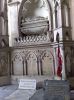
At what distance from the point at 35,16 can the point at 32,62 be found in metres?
1.56

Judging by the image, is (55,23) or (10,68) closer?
(55,23)

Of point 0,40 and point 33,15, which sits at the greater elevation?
point 33,15

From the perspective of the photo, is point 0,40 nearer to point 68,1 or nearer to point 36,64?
point 36,64

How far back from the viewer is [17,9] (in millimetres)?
6703

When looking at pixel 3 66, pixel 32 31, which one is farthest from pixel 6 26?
pixel 3 66

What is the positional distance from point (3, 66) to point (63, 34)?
2223mm

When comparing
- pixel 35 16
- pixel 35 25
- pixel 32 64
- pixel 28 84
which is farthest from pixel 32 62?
pixel 35 16

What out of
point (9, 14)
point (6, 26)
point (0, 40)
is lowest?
point (0, 40)

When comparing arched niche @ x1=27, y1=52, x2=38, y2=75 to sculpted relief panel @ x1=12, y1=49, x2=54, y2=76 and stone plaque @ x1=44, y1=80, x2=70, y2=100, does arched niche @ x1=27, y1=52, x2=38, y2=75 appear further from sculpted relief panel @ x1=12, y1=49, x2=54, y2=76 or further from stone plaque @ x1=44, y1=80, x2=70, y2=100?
stone plaque @ x1=44, y1=80, x2=70, y2=100

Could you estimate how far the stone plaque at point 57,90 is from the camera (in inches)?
144

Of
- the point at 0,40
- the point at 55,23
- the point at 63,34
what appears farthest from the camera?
the point at 0,40

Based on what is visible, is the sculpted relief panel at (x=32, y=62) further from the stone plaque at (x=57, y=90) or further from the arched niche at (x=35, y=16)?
the stone plaque at (x=57, y=90)

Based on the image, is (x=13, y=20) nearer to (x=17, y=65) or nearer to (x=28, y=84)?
(x=17, y=65)

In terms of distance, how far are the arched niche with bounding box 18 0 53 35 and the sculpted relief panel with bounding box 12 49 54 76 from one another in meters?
0.70
